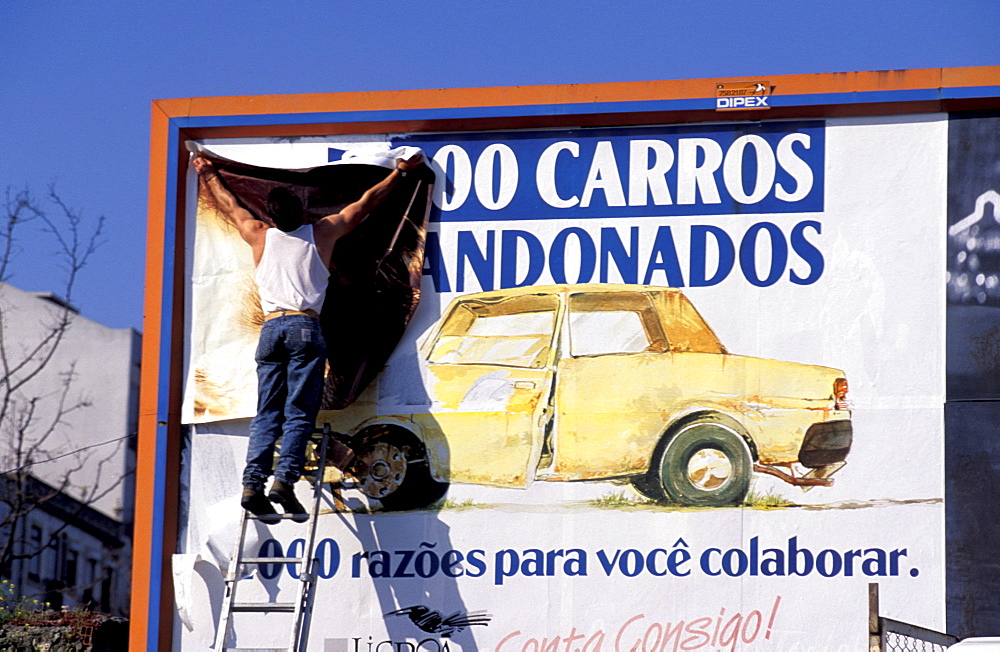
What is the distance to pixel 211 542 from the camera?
1079 cm

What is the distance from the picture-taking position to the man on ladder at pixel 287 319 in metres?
10.2

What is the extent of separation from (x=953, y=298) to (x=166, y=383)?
6.26 m

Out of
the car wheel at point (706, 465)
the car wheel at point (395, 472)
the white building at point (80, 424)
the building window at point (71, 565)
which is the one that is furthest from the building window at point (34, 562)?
the car wheel at point (706, 465)

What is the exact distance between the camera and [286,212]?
10.9 meters

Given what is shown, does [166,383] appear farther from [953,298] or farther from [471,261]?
[953,298]

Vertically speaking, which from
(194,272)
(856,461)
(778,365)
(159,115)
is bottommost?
(856,461)

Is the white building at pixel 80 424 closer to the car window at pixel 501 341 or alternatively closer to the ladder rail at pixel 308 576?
the ladder rail at pixel 308 576

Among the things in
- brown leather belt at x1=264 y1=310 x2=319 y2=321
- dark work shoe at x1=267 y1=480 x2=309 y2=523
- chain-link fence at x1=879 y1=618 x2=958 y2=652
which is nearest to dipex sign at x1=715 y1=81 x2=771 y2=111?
brown leather belt at x1=264 y1=310 x2=319 y2=321

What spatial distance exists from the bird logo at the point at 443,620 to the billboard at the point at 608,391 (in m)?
0.02

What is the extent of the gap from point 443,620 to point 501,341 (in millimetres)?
2225

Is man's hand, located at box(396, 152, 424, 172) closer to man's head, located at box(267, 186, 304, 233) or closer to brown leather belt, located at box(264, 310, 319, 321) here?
man's head, located at box(267, 186, 304, 233)

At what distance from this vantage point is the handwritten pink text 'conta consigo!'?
10250 millimetres

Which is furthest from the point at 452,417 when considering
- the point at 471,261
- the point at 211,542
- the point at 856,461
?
the point at 856,461

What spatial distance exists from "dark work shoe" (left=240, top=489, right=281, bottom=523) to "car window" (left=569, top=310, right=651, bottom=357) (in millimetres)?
2631
